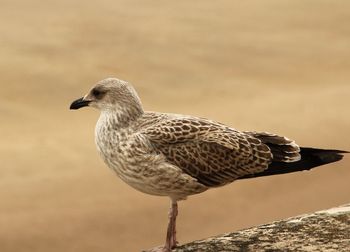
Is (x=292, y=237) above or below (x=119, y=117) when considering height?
below

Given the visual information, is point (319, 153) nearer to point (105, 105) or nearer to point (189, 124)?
point (189, 124)

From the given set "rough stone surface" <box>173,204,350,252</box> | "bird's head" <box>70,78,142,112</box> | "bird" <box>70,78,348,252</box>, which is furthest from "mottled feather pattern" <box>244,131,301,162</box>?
"bird's head" <box>70,78,142,112</box>

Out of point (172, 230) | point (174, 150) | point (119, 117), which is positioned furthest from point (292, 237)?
point (119, 117)

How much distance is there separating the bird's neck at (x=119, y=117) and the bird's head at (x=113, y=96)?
12mm

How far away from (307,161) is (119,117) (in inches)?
44.9

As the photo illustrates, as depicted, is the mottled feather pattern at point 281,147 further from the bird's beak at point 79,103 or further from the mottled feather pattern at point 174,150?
the bird's beak at point 79,103

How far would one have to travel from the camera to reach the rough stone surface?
281 inches

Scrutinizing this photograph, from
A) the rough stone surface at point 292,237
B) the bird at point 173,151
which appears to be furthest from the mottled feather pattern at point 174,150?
the rough stone surface at point 292,237

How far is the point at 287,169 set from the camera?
7.19 metres

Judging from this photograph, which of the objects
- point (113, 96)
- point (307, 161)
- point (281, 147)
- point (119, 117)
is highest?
point (113, 96)

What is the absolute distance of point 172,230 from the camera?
23.8ft

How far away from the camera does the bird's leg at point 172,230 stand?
717cm

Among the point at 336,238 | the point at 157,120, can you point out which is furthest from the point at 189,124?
the point at 336,238

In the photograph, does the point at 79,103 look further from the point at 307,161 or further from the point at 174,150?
the point at 307,161
